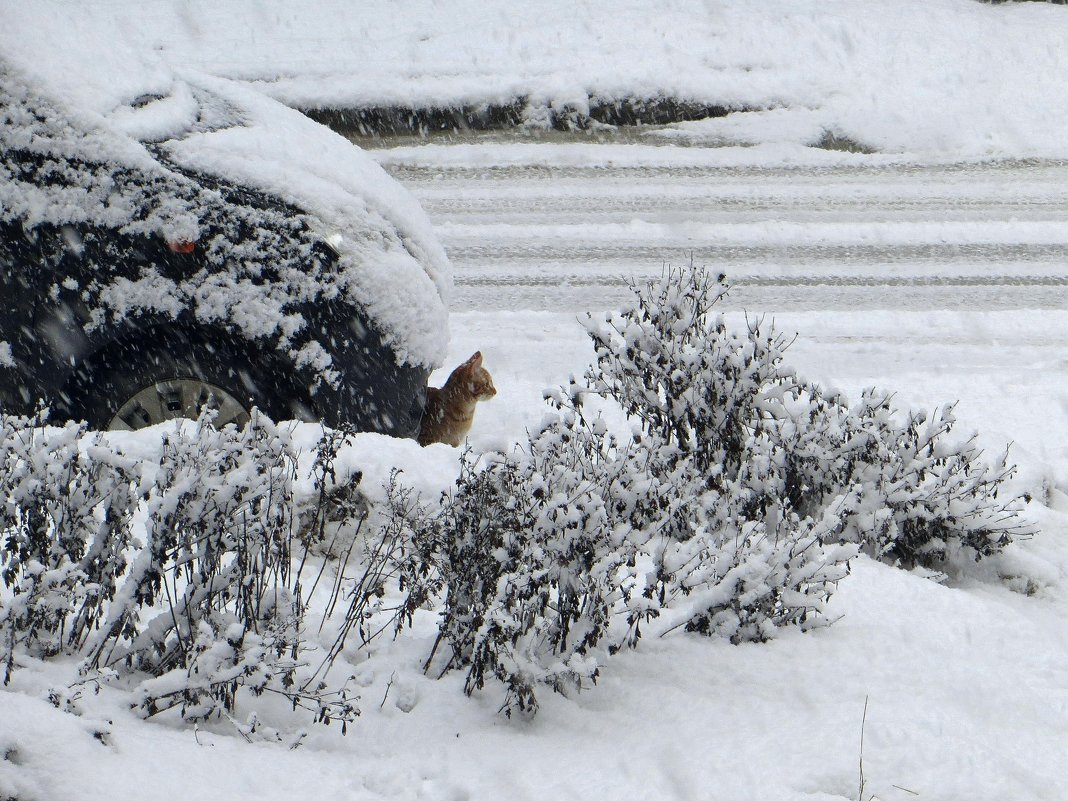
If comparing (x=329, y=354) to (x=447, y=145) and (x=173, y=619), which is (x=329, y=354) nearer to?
(x=173, y=619)

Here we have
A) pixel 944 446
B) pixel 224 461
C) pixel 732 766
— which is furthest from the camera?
pixel 944 446

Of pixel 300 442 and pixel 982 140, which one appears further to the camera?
pixel 982 140

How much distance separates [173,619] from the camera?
250cm

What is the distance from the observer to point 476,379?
16.8ft

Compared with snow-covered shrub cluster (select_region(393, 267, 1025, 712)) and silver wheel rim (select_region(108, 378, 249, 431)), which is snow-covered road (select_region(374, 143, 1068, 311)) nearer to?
silver wheel rim (select_region(108, 378, 249, 431))

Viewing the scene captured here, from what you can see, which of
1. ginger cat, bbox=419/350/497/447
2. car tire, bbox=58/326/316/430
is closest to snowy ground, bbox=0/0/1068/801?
ginger cat, bbox=419/350/497/447

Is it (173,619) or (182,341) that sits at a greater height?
(182,341)

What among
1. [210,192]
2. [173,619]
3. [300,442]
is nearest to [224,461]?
[173,619]

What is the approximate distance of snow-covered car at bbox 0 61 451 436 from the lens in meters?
4.31

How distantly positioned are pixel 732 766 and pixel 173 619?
131cm

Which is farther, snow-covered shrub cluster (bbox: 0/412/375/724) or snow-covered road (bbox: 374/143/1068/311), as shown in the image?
snow-covered road (bbox: 374/143/1068/311)

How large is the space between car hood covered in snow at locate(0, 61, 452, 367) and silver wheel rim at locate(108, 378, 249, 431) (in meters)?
→ 0.31

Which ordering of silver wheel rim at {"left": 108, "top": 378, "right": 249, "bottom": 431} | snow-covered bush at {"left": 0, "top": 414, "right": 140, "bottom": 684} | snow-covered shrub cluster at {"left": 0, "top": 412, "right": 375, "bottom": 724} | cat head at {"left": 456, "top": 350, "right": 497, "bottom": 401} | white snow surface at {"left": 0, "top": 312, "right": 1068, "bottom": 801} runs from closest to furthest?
white snow surface at {"left": 0, "top": 312, "right": 1068, "bottom": 801}, snow-covered shrub cluster at {"left": 0, "top": 412, "right": 375, "bottom": 724}, snow-covered bush at {"left": 0, "top": 414, "right": 140, "bottom": 684}, silver wheel rim at {"left": 108, "top": 378, "right": 249, "bottom": 431}, cat head at {"left": 456, "top": 350, "right": 497, "bottom": 401}

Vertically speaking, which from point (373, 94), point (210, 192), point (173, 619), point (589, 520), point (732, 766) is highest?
point (373, 94)
